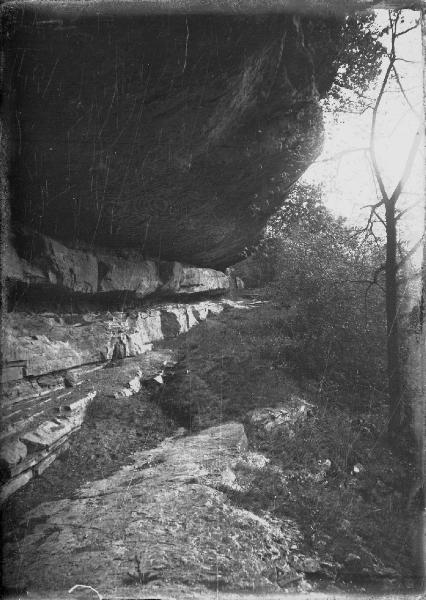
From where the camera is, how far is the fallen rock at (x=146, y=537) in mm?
3912

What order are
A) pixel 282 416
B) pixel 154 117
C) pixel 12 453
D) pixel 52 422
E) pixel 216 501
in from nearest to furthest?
1. pixel 216 501
2. pixel 12 453
3. pixel 52 422
4. pixel 154 117
5. pixel 282 416

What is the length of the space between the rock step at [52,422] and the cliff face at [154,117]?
175 inches

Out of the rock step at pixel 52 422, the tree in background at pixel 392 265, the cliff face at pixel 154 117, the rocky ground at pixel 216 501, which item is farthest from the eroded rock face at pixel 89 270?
the tree in background at pixel 392 265

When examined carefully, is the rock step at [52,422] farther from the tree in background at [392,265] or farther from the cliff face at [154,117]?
the tree in background at [392,265]

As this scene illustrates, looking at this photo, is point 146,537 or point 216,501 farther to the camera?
point 216,501

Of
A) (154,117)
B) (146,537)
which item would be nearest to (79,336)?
(154,117)

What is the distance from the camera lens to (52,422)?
708cm

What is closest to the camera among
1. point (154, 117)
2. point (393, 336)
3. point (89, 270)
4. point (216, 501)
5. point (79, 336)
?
point (216, 501)

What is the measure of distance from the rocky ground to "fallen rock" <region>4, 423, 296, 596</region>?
2 centimetres

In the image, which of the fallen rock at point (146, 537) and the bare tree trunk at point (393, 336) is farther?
the bare tree trunk at point (393, 336)

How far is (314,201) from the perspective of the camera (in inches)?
521

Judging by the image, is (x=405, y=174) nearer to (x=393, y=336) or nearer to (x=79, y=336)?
(x=393, y=336)

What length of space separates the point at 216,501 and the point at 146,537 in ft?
4.05

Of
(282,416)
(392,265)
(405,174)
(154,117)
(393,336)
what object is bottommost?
(282,416)
